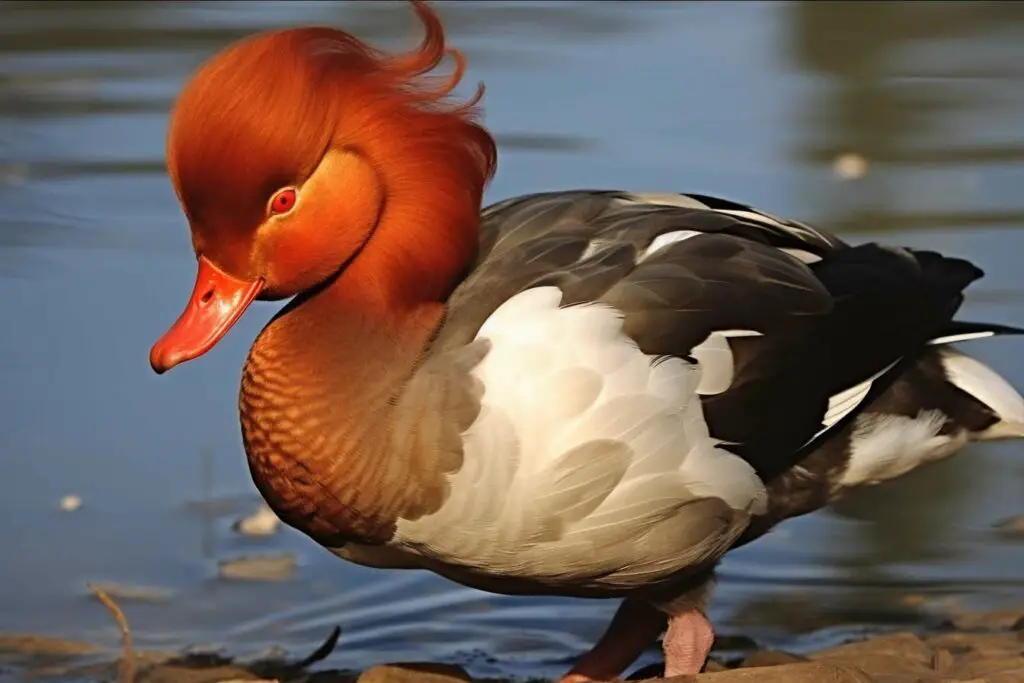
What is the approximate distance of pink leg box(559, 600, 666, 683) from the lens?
493cm

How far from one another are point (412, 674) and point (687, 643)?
71 cm

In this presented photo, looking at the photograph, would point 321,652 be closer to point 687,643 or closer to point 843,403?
point 687,643

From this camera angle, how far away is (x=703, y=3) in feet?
35.2

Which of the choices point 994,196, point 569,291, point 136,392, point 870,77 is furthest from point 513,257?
point 870,77

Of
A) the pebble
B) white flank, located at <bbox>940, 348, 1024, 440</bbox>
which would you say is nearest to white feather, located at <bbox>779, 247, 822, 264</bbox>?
white flank, located at <bbox>940, 348, 1024, 440</bbox>

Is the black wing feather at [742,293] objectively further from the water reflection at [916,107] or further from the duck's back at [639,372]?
the water reflection at [916,107]

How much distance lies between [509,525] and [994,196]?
4.45 metres

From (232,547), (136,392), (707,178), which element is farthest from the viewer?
(707,178)

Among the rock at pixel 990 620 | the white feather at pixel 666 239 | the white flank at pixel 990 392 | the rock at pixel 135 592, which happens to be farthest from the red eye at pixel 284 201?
the rock at pixel 990 620

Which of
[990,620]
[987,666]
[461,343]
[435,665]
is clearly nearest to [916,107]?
[990,620]

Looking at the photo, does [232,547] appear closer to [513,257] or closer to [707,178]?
[513,257]

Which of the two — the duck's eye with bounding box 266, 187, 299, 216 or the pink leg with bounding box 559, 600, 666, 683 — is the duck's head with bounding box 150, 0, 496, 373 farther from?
the pink leg with bounding box 559, 600, 666, 683

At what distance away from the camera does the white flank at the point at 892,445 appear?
4.88 metres

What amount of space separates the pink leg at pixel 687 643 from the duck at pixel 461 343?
0.03 m
